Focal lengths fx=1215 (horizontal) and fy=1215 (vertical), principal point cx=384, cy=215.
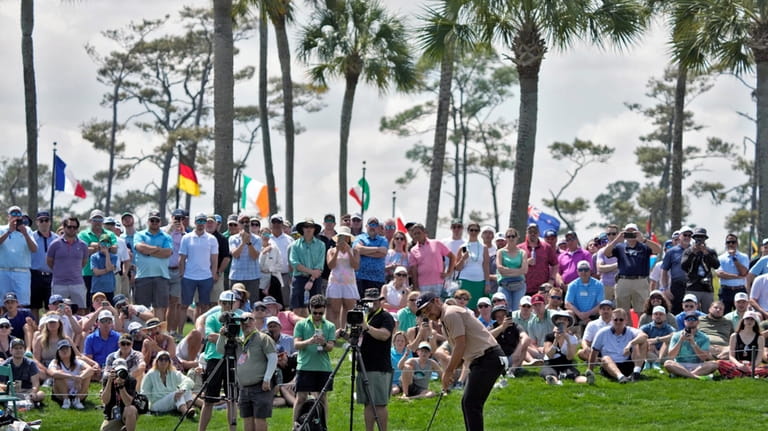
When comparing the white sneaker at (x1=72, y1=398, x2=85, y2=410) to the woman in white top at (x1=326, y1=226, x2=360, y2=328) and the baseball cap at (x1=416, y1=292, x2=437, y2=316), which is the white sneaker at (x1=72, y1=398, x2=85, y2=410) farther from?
the baseball cap at (x1=416, y1=292, x2=437, y2=316)

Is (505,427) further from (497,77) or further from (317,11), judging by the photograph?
(497,77)

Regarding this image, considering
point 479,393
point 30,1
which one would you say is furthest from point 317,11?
point 479,393

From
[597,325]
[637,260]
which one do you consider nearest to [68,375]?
[597,325]

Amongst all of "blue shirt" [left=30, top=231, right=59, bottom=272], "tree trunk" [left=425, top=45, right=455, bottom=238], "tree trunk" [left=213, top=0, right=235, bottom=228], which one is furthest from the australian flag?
"blue shirt" [left=30, top=231, right=59, bottom=272]

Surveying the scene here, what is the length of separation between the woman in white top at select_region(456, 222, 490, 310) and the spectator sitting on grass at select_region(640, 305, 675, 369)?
8.52 ft

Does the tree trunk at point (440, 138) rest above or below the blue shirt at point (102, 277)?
above

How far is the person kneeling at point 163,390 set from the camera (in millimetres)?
15250

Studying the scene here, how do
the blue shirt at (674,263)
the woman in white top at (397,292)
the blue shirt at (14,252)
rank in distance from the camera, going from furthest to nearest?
the blue shirt at (674,263)
the woman in white top at (397,292)
the blue shirt at (14,252)

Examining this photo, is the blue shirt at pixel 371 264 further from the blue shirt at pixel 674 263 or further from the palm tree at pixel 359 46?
the palm tree at pixel 359 46

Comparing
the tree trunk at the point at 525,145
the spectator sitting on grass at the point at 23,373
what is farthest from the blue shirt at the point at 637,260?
the spectator sitting on grass at the point at 23,373

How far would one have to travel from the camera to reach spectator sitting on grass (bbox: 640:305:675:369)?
1706cm

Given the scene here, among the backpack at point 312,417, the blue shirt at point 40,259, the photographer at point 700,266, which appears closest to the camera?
Answer: the backpack at point 312,417

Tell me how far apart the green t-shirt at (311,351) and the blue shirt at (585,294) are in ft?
18.5

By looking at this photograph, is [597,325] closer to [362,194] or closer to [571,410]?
[571,410]
